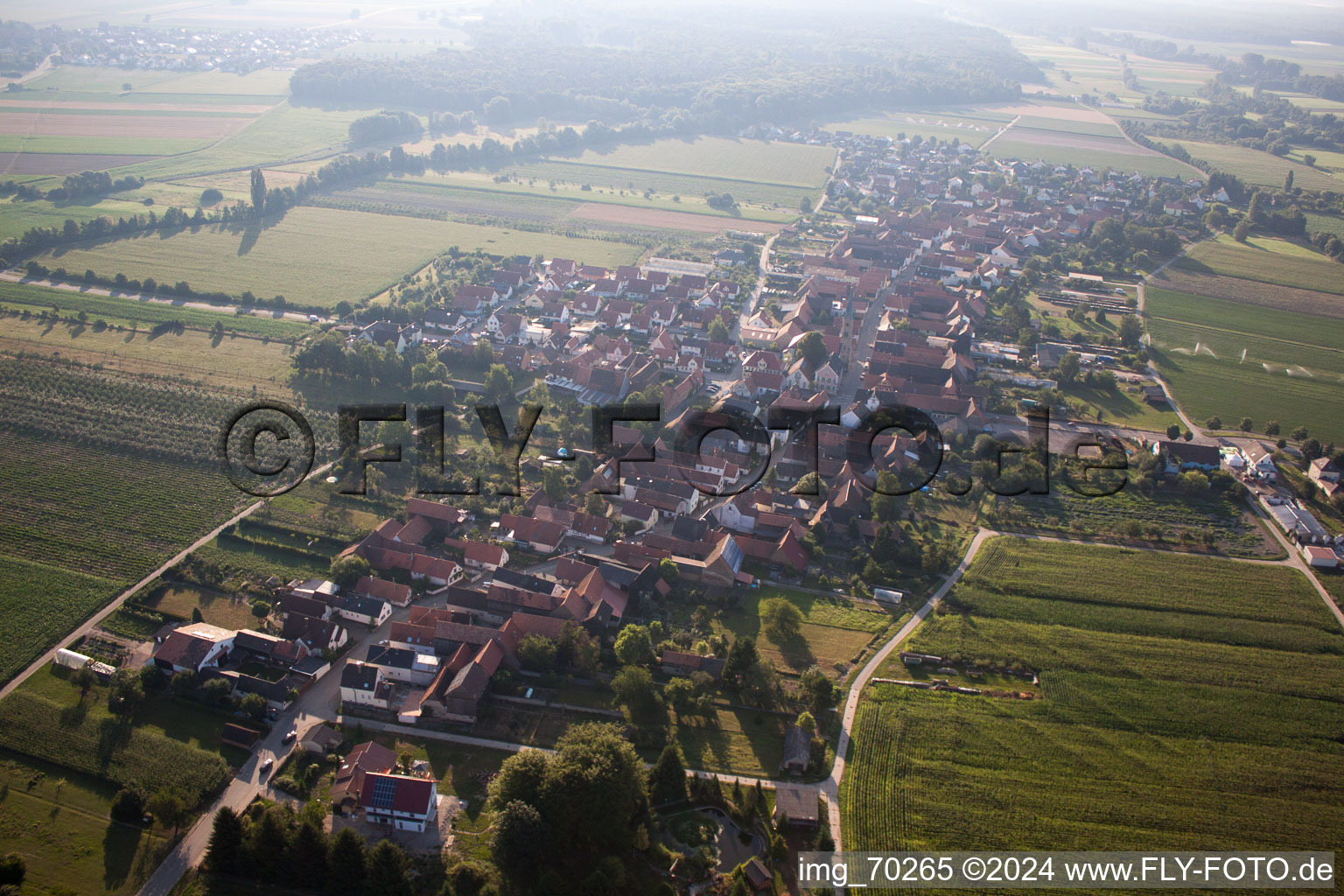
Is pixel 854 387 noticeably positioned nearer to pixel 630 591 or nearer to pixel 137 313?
pixel 630 591

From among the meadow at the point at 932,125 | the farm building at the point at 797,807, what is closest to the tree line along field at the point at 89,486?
the farm building at the point at 797,807

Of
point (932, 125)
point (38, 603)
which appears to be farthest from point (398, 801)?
point (932, 125)

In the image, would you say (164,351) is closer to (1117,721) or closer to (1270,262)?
(1117,721)

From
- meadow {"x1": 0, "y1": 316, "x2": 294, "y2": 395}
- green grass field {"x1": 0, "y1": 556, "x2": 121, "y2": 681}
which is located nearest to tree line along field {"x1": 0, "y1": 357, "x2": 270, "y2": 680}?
green grass field {"x1": 0, "y1": 556, "x2": 121, "y2": 681}

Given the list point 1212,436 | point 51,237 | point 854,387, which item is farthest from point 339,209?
point 1212,436

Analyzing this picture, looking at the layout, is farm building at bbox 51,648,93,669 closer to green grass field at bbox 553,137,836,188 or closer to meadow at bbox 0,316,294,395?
meadow at bbox 0,316,294,395

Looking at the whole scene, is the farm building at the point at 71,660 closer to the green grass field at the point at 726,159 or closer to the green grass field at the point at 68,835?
the green grass field at the point at 68,835
